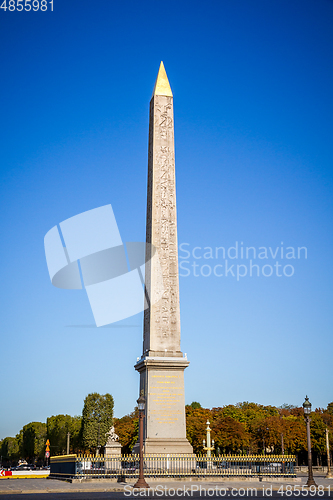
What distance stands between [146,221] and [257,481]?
48.3 ft

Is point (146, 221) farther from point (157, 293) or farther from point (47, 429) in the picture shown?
point (47, 429)

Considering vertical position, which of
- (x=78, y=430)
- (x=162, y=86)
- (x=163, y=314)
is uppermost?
(x=162, y=86)

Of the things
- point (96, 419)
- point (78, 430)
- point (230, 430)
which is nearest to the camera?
point (230, 430)

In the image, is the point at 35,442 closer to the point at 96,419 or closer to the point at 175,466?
the point at 96,419

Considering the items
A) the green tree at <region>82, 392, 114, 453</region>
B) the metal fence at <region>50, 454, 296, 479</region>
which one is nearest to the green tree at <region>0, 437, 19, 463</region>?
the green tree at <region>82, 392, 114, 453</region>

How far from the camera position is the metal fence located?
2389 cm

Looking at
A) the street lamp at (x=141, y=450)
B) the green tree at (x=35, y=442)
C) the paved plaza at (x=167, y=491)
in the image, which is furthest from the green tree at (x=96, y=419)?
the paved plaza at (x=167, y=491)

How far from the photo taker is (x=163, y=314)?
28297 mm

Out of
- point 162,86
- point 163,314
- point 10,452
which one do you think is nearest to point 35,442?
point 10,452

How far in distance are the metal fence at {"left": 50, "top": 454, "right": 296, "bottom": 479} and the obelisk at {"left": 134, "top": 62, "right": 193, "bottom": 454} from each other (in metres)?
1.11

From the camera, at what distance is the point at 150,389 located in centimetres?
2692

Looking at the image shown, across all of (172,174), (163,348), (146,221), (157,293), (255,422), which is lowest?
(255,422)

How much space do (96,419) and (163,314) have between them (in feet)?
154

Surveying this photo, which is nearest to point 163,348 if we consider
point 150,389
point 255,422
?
point 150,389
